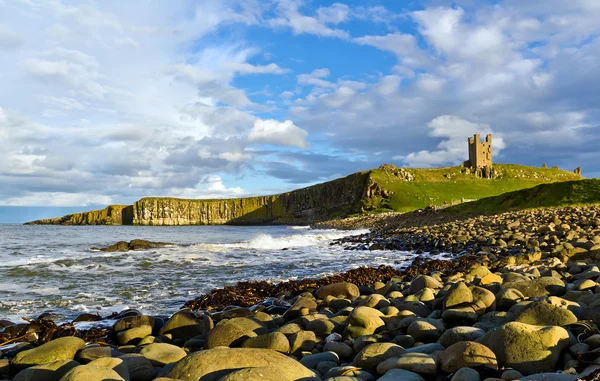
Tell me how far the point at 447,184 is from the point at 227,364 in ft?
406

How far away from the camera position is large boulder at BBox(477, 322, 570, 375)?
3.79 meters

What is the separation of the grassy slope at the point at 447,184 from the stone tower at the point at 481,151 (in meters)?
4.46

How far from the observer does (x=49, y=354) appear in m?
5.22

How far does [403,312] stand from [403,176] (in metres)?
128

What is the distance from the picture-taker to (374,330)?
5.76 metres

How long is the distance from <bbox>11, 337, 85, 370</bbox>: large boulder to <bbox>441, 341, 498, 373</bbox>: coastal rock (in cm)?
448

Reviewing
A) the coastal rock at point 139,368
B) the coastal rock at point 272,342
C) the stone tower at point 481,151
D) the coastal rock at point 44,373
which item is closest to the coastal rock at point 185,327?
the coastal rock at point 272,342

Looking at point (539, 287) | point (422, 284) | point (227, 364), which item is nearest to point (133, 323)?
point (227, 364)

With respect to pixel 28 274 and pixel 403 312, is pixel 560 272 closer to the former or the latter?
pixel 403 312

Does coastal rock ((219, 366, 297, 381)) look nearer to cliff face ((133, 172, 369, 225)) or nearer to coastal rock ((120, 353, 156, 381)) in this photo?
coastal rock ((120, 353, 156, 381))

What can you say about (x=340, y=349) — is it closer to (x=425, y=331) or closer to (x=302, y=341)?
(x=302, y=341)

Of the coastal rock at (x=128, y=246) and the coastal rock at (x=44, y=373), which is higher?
the coastal rock at (x=44, y=373)

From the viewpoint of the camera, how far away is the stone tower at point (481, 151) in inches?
5138

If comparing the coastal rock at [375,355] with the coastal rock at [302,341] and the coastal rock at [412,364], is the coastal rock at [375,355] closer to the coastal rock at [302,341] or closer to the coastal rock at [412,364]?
the coastal rock at [412,364]
